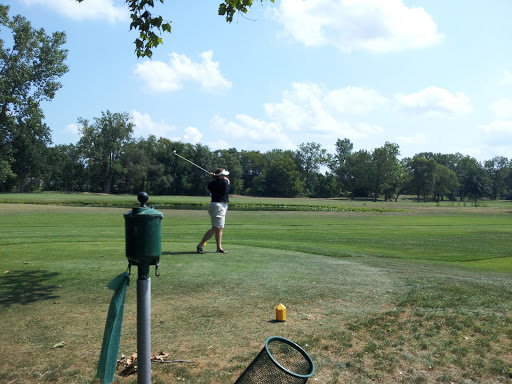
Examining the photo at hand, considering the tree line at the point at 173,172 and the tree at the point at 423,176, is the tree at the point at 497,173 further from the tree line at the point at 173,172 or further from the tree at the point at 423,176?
the tree at the point at 423,176

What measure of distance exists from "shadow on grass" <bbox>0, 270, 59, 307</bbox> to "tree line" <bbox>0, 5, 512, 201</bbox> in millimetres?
32474

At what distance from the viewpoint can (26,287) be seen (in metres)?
7.36

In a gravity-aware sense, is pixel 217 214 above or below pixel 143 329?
above

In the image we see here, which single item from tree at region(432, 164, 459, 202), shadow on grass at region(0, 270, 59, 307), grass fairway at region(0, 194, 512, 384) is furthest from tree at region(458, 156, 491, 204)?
shadow on grass at region(0, 270, 59, 307)

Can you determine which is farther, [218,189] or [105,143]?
[105,143]

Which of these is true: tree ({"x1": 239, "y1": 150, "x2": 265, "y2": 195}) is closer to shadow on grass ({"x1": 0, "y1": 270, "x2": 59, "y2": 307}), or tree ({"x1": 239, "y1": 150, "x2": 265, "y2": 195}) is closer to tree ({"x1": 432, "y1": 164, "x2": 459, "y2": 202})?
tree ({"x1": 432, "y1": 164, "x2": 459, "y2": 202})

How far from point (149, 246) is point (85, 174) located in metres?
114

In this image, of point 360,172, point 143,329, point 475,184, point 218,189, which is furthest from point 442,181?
point 143,329

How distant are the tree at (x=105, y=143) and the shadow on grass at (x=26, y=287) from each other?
98784 mm

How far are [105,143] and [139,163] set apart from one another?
9170 millimetres

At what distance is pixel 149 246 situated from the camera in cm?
348

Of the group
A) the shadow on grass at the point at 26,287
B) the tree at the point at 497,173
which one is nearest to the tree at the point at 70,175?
the shadow on grass at the point at 26,287

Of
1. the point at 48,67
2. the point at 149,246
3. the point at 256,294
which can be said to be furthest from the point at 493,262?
the point at 48,67

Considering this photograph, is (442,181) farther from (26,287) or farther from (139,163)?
(26,287)
